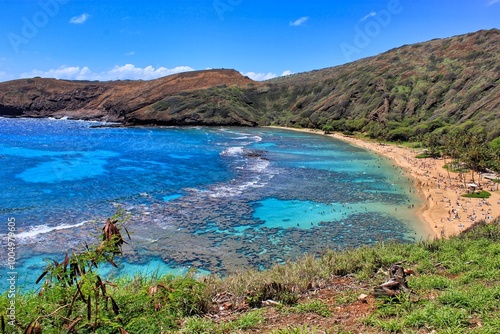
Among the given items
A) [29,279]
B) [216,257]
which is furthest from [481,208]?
[29,279]

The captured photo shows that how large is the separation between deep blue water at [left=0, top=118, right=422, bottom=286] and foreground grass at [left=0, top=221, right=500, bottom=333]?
5.16ft

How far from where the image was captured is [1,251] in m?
20.6

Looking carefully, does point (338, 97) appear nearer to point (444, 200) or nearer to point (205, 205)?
point (444, 200)

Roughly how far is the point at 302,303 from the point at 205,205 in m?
21.6

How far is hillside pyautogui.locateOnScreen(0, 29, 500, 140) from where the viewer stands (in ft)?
274

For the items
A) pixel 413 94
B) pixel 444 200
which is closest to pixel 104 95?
pixel 413 94

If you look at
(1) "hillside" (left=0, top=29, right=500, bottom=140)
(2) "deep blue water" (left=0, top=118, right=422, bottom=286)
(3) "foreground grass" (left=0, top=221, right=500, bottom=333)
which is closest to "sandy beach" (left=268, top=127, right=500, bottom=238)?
(2) "deep blue water" (left=0, top=118, right=422, bottom=286)

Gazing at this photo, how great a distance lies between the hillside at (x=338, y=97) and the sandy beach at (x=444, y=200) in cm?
1790

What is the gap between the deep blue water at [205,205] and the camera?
21234mm

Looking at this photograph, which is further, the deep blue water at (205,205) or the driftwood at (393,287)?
the deep blue water at (205,205)

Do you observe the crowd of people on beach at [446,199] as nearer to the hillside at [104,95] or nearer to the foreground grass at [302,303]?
the foreground grass at [302,303]


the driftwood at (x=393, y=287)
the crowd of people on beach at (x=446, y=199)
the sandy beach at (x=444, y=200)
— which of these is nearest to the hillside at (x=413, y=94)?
the crowd of people on beach at (x=446, y=199)

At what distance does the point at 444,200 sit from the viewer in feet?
108

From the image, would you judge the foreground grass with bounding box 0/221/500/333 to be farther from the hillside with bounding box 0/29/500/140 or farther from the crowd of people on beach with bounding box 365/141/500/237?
the hillside with bounding box 0/29/500/140
